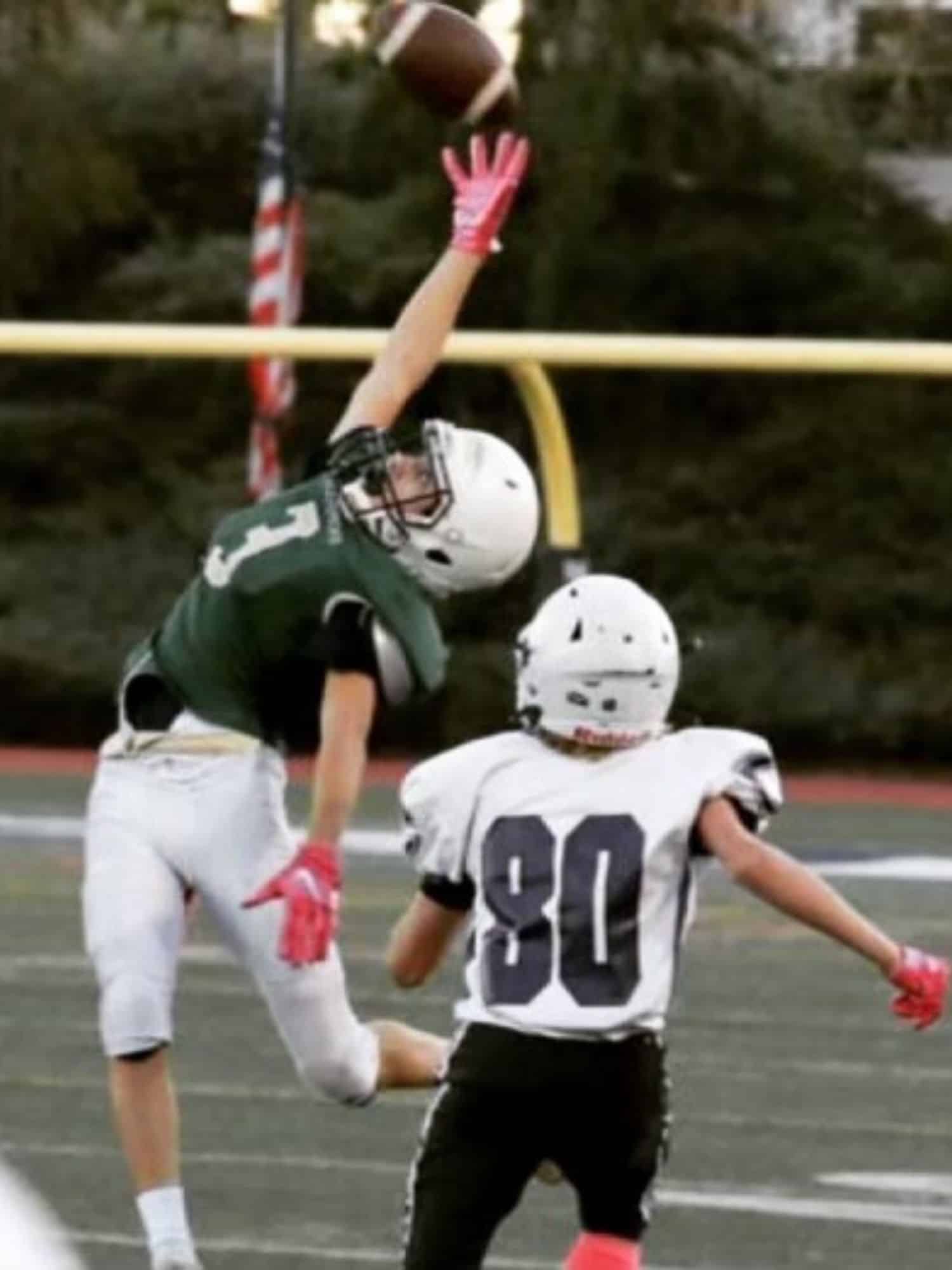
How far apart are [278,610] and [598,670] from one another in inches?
53.3

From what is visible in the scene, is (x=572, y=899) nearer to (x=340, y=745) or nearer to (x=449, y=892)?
(x=449, y=892)

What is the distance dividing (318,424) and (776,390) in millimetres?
1885

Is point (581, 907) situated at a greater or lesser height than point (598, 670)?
lesser

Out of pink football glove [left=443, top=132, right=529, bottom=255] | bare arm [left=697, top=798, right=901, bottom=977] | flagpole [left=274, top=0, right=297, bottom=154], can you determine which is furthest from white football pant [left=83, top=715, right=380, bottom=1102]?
flagpole [left=274, top=0, right=297, bottom=154]

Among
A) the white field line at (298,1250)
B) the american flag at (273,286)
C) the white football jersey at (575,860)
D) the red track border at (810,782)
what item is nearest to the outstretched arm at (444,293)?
the white field line at (298,1250)

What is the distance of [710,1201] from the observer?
8648 millimetres

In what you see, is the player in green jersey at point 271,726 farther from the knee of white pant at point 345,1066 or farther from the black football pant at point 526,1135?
the black football pant at point 526,1135

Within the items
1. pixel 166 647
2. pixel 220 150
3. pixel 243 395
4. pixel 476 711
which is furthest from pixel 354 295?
pixel 166 647

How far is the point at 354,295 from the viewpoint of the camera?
22781mm

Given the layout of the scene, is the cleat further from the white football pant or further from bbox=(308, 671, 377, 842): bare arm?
bbox=(308, 671, 377, 842): bare arm

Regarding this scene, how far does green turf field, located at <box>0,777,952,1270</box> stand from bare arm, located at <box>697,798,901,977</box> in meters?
1.78

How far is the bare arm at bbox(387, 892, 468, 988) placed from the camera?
6383 mm

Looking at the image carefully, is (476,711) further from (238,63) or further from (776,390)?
(238,63)

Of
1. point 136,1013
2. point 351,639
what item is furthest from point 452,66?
point 136,1013
